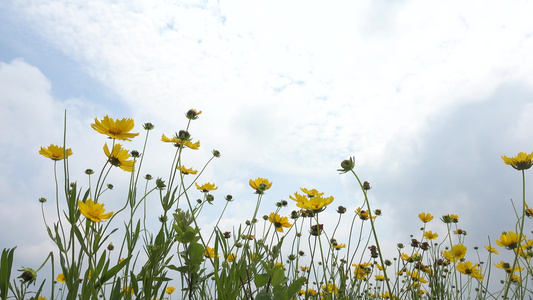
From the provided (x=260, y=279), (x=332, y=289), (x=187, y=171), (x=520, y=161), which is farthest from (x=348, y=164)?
(x=332, y=289)

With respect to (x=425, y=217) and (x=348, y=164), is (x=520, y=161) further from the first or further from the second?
(x=425, y=217)

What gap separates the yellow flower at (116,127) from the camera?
1.13 m

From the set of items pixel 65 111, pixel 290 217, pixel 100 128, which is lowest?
pixel 65 111

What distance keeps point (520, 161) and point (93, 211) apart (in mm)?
1561

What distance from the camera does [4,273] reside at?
0.81 metres

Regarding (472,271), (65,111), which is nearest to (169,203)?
(65,111)

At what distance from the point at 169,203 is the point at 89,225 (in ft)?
0.78

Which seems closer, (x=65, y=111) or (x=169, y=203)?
(x=65, y=111)

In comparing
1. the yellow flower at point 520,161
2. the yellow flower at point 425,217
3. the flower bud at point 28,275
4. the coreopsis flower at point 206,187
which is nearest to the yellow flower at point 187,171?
the coreopsis flower at point 206,187

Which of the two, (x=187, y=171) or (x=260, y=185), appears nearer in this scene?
(x=260, y=185)

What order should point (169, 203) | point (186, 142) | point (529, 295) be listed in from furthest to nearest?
1. point (529, 295)
2. point (186, 142)
3. point (169, 203)

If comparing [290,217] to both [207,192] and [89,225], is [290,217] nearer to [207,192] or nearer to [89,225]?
[207,192]

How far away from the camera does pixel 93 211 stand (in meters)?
0.97

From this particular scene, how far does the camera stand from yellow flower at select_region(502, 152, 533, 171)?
4.58 feet
